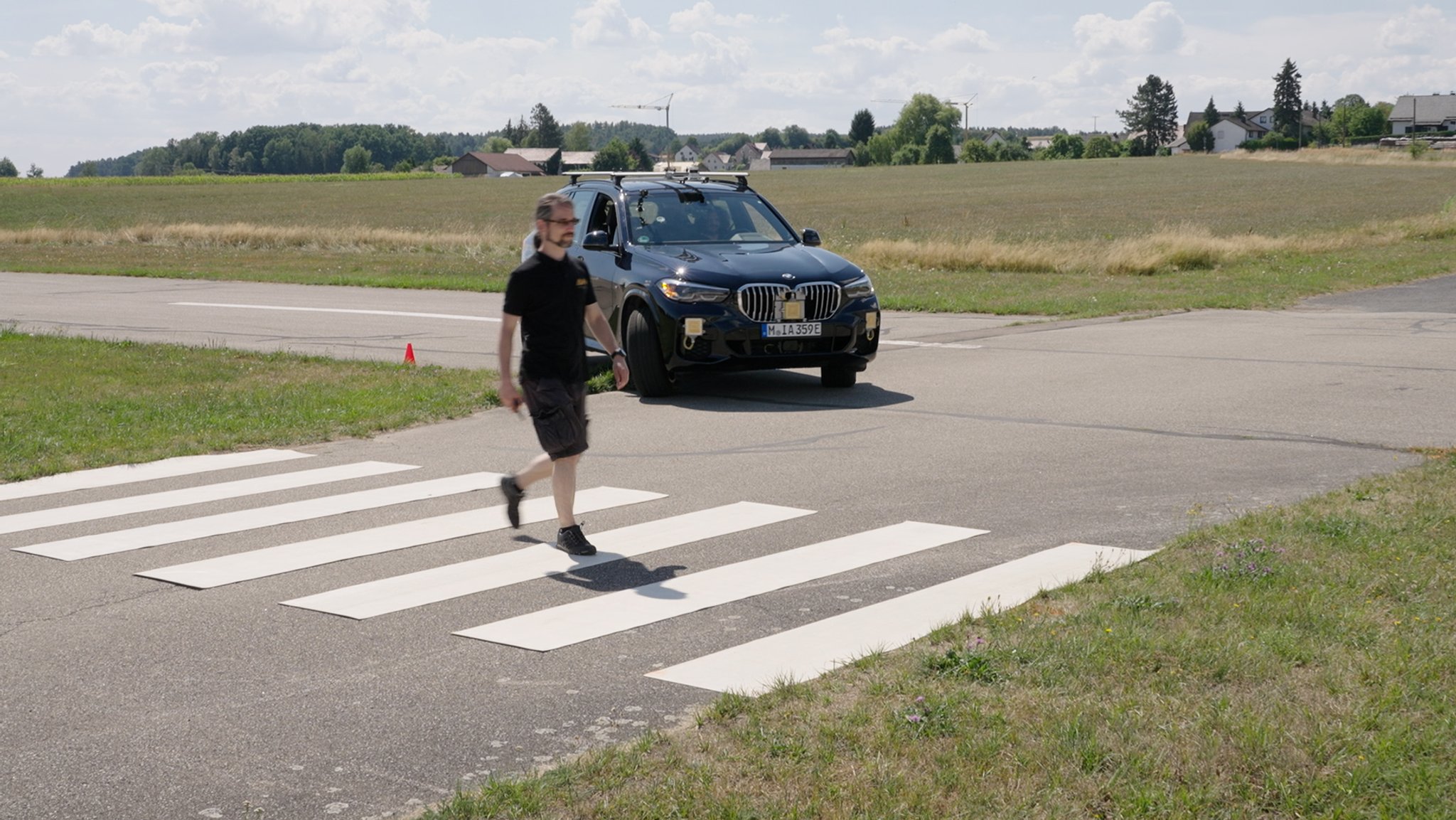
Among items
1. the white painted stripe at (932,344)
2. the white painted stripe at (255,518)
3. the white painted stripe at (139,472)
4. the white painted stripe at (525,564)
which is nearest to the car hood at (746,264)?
the white painted stripe at (932,344)

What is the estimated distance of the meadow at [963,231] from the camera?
85.1 feet

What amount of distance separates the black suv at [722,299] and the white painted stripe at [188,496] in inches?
133

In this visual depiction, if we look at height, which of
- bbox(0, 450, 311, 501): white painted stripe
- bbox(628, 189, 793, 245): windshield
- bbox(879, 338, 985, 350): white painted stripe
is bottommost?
bbox(0, 450, 311, 501): white painted stripe

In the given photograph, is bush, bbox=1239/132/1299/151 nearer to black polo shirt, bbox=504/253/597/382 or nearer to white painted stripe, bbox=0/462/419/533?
white painted stripe, bbox=0/462/419/533

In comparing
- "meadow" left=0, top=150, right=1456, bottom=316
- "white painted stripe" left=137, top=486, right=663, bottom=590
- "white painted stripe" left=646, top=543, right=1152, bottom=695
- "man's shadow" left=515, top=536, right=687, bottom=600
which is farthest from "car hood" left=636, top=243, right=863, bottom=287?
"meadow" left=0, top=150, right=1456, bottom=316

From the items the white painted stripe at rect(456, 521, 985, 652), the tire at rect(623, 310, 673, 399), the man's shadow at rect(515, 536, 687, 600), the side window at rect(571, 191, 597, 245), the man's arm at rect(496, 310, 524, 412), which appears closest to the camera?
the white painted stripe at rect(456, 521, 985, 652)

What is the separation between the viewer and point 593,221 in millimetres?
14695

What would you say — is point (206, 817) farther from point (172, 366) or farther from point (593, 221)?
point (172, 366)

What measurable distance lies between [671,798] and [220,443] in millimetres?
7607

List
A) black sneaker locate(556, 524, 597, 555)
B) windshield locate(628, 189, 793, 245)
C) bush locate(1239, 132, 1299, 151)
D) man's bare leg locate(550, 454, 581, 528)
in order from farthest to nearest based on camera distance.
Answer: bush locate(1239, 132, 1299, 151) → windshield locate(628, 189, 793, 245) → man's bare leg locate(550, 454, 581, 528) → black sneaker locate(556, 524, 597, 555)

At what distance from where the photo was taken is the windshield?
1393 centimetres

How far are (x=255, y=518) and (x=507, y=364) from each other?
1.87m

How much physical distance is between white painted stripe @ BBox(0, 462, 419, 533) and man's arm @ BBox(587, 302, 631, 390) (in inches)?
97.0

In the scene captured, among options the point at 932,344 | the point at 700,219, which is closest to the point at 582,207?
the point at 700,219
